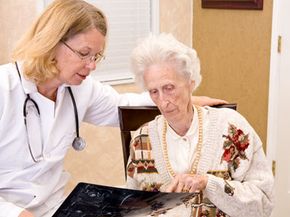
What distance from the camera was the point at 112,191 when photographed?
1.32 metres

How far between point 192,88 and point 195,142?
187 mm

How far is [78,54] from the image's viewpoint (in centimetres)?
161

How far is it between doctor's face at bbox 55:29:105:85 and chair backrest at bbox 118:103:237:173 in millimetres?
248

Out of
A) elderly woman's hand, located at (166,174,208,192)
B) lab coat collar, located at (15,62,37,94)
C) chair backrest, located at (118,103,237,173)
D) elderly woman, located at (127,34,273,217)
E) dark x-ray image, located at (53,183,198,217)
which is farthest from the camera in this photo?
chair backrest, located at (118,103,237,173)

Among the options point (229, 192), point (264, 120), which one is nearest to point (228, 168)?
point (229, 192)

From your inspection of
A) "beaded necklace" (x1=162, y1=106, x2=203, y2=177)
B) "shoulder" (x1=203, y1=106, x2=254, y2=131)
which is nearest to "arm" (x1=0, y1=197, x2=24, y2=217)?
"beaded necklace" (x1=162, y1=106, x2=203, y2=177)

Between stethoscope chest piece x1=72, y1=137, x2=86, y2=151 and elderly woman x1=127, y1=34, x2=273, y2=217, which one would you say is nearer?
elderly woman x1=127, y1=34, x2=273, y2=217

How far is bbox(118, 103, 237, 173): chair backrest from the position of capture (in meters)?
1.81

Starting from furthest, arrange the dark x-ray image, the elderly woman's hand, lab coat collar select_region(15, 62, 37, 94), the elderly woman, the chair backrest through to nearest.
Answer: the chair backrest < lab coat collar select_region(15, 62, 37, 94) < the elderly woman < the elderly woman's hand < the dark x-ray image

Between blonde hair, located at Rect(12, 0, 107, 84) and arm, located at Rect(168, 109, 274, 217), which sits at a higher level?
blonde hair, located at Rect(12, 0, 107, 84)

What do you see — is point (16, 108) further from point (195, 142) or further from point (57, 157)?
point (195, 142)

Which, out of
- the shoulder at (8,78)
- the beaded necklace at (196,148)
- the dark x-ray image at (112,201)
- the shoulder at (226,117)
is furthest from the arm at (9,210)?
the shoulder at (226,117)

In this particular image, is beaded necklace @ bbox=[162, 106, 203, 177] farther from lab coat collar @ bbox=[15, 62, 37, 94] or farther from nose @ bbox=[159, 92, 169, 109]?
lab coat collar @ bbox=[15, 62, 37, 94]

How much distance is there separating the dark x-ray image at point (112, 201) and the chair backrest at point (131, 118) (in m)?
0.44
